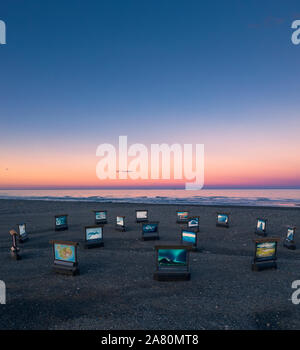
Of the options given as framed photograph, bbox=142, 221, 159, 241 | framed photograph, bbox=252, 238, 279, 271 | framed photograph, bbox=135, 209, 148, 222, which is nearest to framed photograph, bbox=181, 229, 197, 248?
framed photograph, bbox=142, 221, 159, 241

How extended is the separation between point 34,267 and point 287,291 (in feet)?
45.8

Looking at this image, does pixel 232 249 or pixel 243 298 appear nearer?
pixel 243 298

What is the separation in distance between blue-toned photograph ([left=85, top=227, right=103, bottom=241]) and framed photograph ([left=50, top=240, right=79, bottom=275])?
Result: 4.15 metres

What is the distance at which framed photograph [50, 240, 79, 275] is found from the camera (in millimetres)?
11414

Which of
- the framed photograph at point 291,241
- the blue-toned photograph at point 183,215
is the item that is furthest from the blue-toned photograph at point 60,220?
the framed photograph at point 291,241

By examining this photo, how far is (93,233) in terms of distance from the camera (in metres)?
16.5

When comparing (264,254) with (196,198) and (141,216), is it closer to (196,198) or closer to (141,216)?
(141,216)

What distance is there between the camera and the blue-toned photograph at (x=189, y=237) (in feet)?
53.4

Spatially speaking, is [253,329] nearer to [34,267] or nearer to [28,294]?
[28,294]

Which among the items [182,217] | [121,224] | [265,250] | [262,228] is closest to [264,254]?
[265,250]

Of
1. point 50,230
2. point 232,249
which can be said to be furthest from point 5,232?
point 232,249

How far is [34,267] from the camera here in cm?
A: 1251

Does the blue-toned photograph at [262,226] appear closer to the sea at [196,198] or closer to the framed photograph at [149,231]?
the framed photograph at [149,231]

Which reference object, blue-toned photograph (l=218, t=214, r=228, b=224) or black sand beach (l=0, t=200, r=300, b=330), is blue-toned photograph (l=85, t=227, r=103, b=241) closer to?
black sand beach (l=0, t=200, r=300, b=330)
